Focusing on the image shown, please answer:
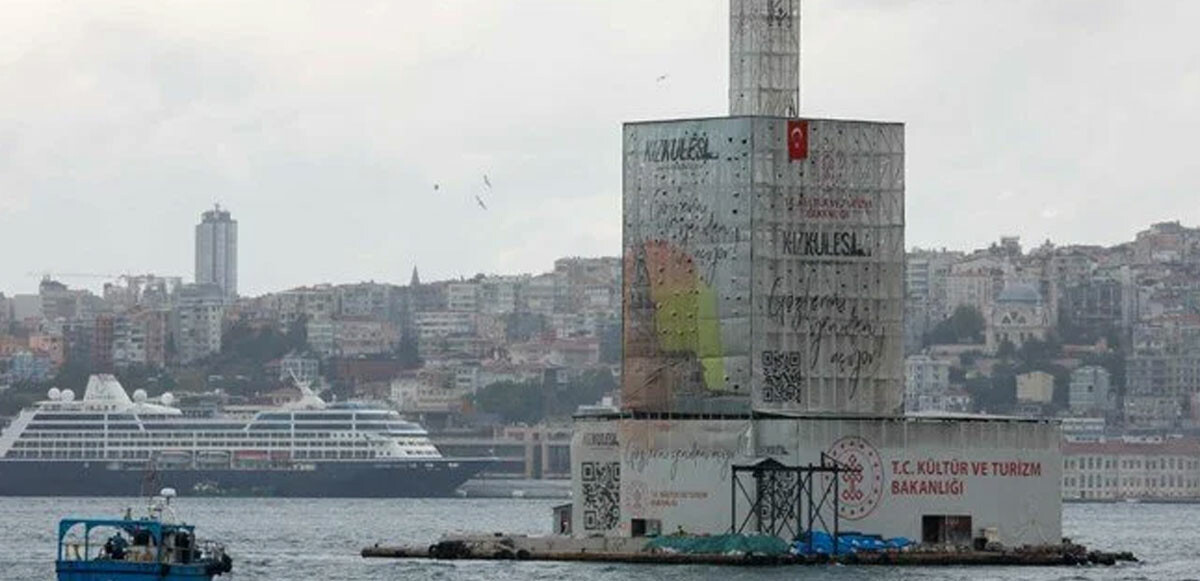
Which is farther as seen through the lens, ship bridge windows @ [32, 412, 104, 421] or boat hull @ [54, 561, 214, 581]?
ship bridge windows @ [32, 412, 104, 421]

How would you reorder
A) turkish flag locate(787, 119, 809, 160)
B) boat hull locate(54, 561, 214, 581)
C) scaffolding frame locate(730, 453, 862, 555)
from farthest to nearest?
turkish flag locate(787, 119, 809, 160) < scaffolding frame locate(730, 453, 862, 555) < boat hull locate(54, 561, 214, 581)

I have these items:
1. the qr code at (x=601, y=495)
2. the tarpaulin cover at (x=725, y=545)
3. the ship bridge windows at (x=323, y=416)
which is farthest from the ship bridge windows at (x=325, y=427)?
the tarpaulin cover at (x=725, y=545)

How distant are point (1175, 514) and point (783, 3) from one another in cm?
6939

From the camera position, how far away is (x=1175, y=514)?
138375 mm

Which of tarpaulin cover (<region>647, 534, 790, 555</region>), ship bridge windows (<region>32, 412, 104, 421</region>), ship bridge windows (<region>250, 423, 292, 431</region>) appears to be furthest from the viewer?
ship bridge windows (<region>250, 423, 292, 431</region>)

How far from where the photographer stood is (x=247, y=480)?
153125 millimetres

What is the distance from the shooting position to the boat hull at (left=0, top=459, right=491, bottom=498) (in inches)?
5896

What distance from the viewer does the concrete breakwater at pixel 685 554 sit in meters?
67.8

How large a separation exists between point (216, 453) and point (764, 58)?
276 feet

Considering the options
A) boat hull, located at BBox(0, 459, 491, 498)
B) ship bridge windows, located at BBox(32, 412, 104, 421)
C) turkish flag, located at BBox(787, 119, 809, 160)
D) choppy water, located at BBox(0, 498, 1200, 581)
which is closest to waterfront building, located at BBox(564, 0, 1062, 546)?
turkish flag, located at BBox(787, 119, 809, 160)

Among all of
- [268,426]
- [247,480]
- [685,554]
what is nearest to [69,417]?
[247,480]

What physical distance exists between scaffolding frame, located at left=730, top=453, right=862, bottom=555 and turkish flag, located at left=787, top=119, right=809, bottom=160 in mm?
5167

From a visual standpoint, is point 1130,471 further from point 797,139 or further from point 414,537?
point 797,139

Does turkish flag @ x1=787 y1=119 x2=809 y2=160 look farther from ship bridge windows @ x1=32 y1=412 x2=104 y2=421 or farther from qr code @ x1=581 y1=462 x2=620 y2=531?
ship bridge windows @ x1=32 y1=412 x2=104 y2=421
